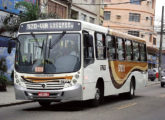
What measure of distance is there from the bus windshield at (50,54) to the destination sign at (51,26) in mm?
208

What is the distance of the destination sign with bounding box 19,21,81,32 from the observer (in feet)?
44.9

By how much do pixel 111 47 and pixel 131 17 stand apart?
57.2m

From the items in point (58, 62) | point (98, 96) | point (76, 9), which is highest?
point (76, 9)

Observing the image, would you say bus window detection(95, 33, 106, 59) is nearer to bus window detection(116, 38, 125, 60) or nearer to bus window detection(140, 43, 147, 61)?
bus window detection(116, 38, 125, 60)

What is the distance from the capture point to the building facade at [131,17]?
72.1 m

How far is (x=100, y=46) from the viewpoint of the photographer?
1526 centimetres

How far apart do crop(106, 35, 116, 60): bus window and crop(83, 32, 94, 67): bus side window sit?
2.06 metres

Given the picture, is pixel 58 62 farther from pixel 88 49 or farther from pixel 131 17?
pixel 131 17

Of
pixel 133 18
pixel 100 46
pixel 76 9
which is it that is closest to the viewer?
pixel 100 46

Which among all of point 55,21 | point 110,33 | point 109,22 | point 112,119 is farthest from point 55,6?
point 109,22

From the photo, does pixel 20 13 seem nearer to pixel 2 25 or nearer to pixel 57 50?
pixel 2 25

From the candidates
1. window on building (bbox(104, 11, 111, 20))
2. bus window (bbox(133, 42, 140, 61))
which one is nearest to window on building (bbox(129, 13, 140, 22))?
window on building (bbox(104, 11, 111, 20))

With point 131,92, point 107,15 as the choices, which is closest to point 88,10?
point 131,92

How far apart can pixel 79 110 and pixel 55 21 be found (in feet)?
10.2
